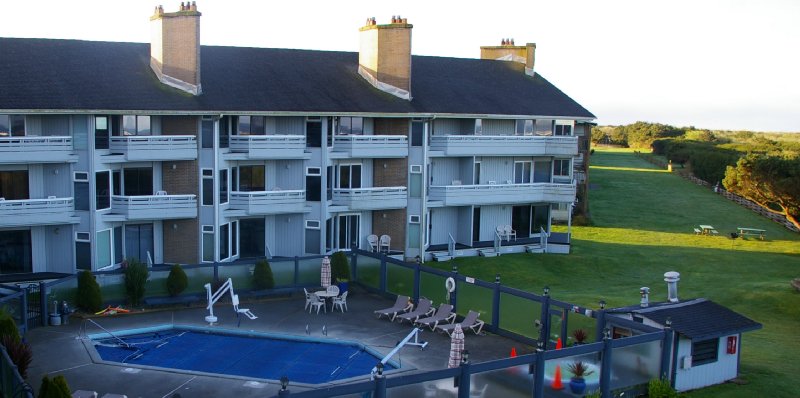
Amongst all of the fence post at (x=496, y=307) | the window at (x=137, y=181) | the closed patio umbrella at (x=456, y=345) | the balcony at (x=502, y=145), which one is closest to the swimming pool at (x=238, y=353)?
the closed patio umbrella at (x=456, y=345)

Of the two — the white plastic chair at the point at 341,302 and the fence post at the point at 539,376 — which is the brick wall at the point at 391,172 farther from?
the fence post at the point at 539,376

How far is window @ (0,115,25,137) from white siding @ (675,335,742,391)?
2768cm

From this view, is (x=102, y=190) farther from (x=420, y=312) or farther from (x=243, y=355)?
(x=420, y=312)

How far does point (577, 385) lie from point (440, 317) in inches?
366

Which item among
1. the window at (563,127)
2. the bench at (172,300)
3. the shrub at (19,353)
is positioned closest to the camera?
the shrub at (19,353)

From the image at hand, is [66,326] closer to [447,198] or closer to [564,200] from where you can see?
[447,198]

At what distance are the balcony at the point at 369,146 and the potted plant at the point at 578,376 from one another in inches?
910

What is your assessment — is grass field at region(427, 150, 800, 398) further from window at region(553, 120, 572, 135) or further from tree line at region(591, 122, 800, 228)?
window at region(553, 120, 572, 135)

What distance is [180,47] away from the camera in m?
39.4

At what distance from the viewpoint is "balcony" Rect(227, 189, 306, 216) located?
132 ft

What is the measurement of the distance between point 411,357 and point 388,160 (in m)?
19.2

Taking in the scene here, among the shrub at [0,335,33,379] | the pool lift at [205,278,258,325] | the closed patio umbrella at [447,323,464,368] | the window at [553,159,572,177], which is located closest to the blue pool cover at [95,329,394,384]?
the pool lift at [205,278,258,325]

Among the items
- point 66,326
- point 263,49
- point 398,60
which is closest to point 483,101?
point 398,60

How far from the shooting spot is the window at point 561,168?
52991 millimetres
